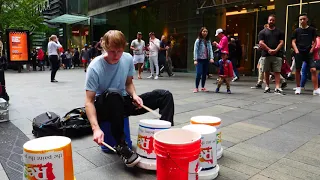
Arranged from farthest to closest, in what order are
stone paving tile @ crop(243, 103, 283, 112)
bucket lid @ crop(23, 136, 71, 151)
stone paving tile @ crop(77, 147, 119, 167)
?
stone paving tile @ crop(243, 103, 283, 112) < stone paving tile @ crop(77, 147, 119, 167) < bucket lid @ crop(23, 136, 71, 151)

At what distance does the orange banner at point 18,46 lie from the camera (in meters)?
12.0

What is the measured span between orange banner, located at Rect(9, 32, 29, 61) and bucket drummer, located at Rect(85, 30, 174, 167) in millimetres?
10378

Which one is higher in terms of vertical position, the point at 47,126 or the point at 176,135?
the point at 176,135

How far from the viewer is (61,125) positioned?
3.88 meters

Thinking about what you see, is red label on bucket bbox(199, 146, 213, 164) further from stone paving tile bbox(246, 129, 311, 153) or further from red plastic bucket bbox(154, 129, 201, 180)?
stone paving tile bbox(246, 129, 311, 153)

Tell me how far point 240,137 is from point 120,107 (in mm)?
1883

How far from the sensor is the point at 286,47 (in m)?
10.9

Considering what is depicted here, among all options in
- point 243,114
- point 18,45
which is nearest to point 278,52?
point 243,114

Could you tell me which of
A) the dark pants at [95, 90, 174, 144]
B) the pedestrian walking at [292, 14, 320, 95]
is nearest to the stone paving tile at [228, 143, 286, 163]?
the dark pants at [95, 90, 174, 144]

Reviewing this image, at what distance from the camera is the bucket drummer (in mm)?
2766

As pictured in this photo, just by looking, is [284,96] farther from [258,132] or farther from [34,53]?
[34,53]

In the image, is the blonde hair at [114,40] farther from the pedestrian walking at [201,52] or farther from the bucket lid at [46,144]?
the pedestrian walking at [201,52]

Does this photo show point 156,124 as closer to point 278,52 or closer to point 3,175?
point 3,175

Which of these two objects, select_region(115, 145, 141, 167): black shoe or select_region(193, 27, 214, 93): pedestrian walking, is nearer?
select_region(115, 145, 141, 167): black shoe
